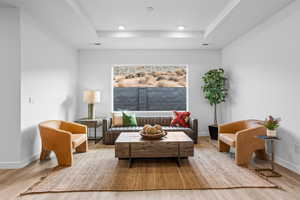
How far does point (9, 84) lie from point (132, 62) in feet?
11.3

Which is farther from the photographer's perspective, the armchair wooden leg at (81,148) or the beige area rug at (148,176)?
the armchair wooden leg at (81,148)

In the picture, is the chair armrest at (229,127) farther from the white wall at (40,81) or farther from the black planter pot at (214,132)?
the white wall at (40,81)

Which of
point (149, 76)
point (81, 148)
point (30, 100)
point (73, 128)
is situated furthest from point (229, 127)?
point (30, 100)

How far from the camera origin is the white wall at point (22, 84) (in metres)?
3.43

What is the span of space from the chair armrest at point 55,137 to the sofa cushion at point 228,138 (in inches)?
108

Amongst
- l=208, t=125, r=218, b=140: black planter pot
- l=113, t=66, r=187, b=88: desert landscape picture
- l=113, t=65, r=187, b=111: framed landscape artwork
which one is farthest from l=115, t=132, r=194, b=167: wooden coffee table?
l=113, t=66, r=187, b=88: desert landscape picture

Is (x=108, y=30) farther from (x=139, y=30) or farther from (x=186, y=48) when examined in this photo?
(x=186, y=48)

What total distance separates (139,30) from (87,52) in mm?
1970

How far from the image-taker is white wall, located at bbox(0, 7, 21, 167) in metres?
3.43

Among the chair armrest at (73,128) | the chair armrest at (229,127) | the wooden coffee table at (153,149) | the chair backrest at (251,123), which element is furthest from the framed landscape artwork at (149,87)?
the wooden coffee table at (153,149)

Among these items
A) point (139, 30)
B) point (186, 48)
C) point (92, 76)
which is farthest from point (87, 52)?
point (186, 48)

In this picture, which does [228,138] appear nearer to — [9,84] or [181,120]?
[181,120]

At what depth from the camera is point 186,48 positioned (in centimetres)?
620

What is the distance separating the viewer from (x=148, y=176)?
3.09 meters
